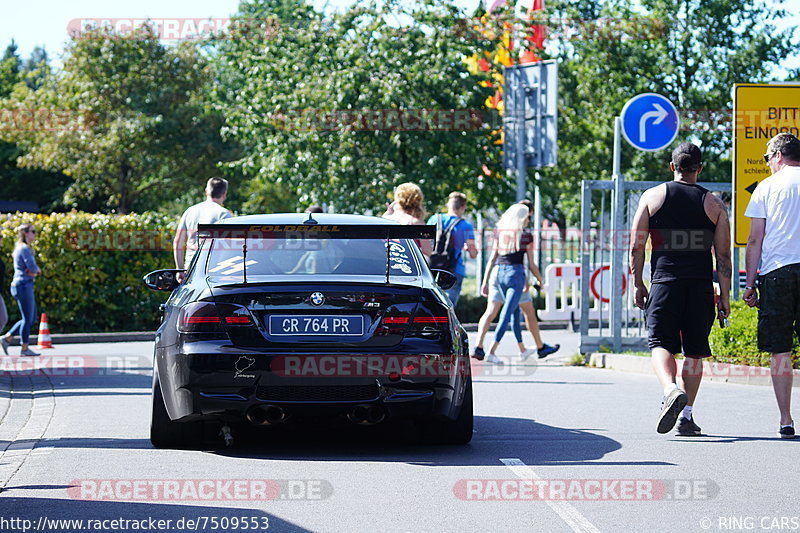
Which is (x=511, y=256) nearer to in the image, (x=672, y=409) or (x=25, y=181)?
(x=672, y=409)

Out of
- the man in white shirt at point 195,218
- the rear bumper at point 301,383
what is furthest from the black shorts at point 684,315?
the man in white shirt at point 195,218

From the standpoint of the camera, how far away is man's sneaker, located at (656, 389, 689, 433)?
8.13 m

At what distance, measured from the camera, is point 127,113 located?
44.8 meters

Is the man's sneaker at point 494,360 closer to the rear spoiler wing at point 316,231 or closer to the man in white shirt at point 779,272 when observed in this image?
the man in white shirt at point 779,272

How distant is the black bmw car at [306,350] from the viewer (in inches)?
292

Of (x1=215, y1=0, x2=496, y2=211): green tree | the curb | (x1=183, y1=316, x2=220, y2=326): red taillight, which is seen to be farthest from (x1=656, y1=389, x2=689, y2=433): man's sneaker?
(x1=215, y1=0, x2=496, y2=211): green tree

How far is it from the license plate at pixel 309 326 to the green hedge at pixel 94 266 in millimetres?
14352

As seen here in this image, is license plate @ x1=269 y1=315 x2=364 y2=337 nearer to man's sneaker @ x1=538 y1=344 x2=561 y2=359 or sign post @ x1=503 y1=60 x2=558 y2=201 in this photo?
man's sneaker @ x1=538 y1=344 x2=561 y2=359

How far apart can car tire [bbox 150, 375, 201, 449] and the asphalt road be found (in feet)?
0.30

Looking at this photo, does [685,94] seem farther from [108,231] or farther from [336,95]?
[108,231]

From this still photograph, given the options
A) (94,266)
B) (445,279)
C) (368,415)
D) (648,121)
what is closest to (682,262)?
(445,279)

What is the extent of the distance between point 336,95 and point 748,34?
86.3ft

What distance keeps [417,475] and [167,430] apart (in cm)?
172

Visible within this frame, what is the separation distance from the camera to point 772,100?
13531 mm
